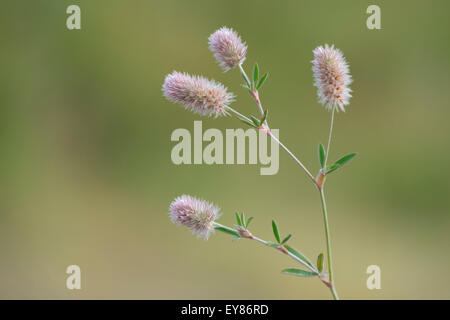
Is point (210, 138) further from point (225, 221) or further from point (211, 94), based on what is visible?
point (211, 94)

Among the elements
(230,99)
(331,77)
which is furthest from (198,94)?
(331,77)

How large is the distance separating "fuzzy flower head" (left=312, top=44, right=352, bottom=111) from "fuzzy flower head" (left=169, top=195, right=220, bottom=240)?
0.18 meters

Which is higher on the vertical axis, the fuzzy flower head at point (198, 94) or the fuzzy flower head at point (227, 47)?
the fuzzy flower head at point (227, 47)

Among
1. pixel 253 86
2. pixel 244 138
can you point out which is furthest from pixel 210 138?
pixel 253 86

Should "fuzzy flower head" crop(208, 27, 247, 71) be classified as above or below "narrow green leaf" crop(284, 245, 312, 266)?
above

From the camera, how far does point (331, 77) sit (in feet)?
1.70

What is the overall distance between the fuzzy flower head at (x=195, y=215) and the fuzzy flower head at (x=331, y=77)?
0.61 ft

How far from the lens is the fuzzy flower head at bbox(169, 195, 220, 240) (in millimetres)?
530

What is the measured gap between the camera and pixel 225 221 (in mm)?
1461

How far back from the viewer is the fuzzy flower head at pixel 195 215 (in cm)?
53

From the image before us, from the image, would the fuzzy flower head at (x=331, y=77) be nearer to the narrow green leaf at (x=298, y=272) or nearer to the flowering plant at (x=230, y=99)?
the flowering plant at (x=230, y=99)

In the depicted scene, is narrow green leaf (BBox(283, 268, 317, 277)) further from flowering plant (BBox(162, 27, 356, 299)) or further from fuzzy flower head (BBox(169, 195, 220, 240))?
fuzzy flower head (BBox(169, 195, 220, 240))

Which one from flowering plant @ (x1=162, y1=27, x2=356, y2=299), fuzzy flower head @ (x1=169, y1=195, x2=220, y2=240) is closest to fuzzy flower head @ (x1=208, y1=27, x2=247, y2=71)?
flowering plant @ (x1=162, y1=27, x2=356, y2=299)

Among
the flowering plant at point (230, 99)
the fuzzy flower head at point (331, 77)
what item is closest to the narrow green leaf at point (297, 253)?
the flowering plant at point (230, 99)
